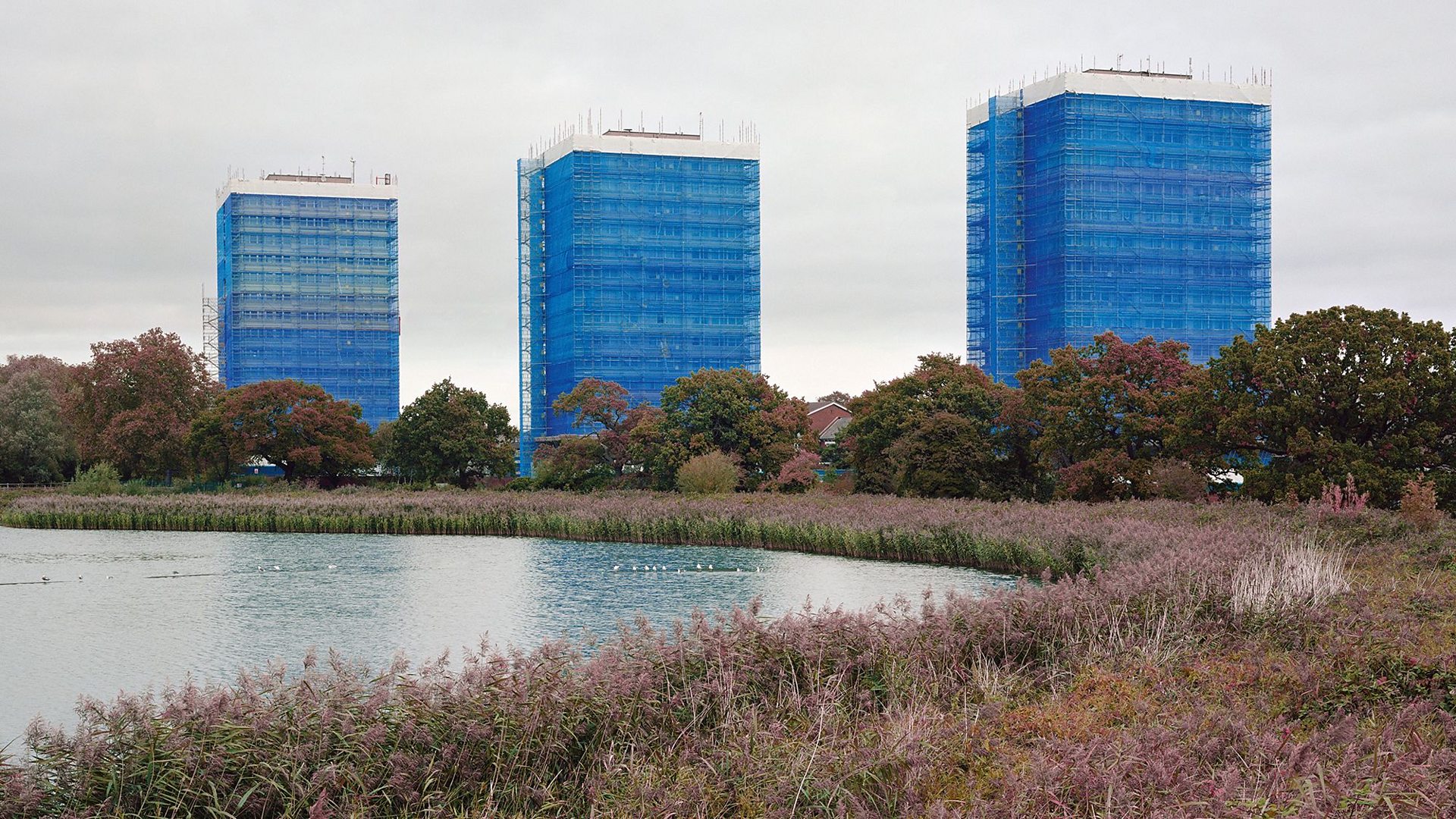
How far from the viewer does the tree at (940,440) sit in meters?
41.7

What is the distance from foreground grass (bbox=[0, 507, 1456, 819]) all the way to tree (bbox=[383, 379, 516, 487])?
169 ft

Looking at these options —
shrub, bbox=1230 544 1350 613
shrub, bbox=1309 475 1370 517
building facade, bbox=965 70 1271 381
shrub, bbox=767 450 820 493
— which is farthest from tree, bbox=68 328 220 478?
shrub, bbox=1230 544 1350 613

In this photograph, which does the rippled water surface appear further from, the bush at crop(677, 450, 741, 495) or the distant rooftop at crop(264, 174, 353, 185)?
the distant rooftop at crop(264, 174, 353, 185)

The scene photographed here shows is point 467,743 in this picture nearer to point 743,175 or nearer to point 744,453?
point 744,453

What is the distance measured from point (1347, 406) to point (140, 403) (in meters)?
55.7

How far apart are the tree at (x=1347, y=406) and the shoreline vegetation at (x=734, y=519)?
277 cm

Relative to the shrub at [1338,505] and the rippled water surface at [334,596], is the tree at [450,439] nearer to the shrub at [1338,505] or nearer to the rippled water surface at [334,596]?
the rippled water surface at [334,596]

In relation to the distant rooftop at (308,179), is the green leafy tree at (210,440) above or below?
below

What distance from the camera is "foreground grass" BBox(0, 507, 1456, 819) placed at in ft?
24.4

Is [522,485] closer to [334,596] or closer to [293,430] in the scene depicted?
[293,430]

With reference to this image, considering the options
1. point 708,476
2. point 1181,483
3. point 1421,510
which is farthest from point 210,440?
point 1421,510

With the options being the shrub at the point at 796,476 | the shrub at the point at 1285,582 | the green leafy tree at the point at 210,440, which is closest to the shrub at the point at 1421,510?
the shrub at the point at 1285,582

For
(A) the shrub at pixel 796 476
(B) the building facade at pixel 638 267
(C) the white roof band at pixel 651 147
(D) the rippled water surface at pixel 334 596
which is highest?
(C) the white roof band at pixel 651 147

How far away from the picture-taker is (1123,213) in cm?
7106
